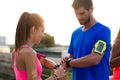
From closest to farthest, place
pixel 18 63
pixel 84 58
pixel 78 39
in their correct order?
pixel 18 63, pixel 84 58, pixel 78 39

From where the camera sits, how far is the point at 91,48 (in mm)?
4543

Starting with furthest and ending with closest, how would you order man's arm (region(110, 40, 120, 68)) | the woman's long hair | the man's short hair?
man's arm (region(110, 40, 120, 68))
the man's short hair
the woman's long hair

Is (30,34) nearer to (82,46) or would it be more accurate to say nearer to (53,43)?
(82,46)

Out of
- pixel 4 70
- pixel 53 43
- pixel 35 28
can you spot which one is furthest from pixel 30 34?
pixel 53 43

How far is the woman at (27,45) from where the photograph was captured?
12.8ft

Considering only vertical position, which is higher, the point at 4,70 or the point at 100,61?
the point at 100,61

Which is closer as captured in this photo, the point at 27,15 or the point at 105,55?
the point at 27,15

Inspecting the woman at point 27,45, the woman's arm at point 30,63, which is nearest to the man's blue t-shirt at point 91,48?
the woman at point 27,45

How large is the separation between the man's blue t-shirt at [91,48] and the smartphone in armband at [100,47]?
0.05 metres

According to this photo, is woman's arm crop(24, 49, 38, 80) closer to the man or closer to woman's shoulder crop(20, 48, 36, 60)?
woman's shoulder crop(20, 48, 36, 60)

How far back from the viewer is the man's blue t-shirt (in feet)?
14.9

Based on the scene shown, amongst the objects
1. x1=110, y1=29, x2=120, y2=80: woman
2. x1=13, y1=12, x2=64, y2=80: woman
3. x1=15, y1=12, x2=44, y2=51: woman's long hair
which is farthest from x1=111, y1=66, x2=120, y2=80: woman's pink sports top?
x1=15, y1=12, x2=44, y2=51: woman's long hair

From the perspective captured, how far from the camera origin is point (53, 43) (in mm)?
32750

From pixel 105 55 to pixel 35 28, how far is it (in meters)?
0.88
